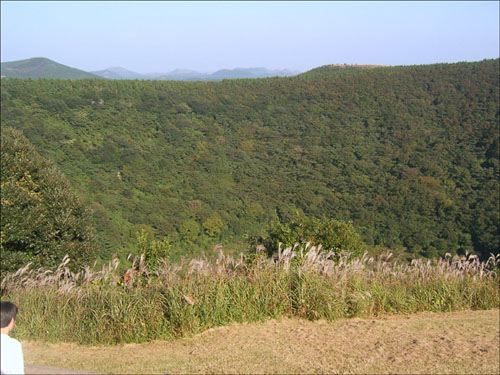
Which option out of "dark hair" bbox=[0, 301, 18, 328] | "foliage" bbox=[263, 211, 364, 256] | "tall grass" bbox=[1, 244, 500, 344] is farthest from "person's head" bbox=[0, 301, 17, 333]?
"foliage" bbox=[263, 211, 364, 256]

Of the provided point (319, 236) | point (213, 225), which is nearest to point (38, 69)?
point (213, 225)

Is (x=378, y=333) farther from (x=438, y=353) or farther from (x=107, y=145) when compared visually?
(x=107, y=145)

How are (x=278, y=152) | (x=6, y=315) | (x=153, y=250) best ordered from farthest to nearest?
1. (x=278, y=152)
2. (x=153, y=250)
3. (x=6, y=315)

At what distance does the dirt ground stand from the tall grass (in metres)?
0.15

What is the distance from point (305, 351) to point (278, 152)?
25113 mm

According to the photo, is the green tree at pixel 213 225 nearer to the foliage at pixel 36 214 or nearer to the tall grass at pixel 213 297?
the foliage at pixel 36 214

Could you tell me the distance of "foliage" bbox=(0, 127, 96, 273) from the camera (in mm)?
7668

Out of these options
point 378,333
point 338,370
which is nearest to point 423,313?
point 378,333

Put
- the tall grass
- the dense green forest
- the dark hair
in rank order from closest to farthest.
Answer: the dark hair, the tall grass, the dense green forest

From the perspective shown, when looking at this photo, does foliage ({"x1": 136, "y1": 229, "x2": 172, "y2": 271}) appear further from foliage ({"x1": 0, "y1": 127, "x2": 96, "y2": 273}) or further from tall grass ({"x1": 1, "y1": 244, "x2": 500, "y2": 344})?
foliage ({"x1": 0, "y1": 127, "x2": 96, "y2": 273})

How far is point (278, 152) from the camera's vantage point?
93.7 ft

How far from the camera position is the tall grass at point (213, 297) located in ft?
13.9

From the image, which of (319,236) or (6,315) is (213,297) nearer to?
(6,315)

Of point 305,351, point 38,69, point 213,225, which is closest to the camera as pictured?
point 305,351
